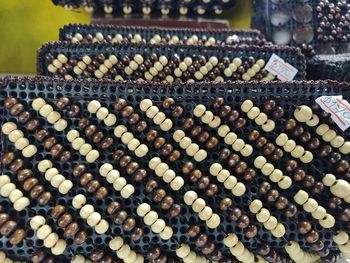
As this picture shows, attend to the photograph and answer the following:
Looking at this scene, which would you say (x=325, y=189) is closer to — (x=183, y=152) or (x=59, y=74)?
(x=183, y=152)

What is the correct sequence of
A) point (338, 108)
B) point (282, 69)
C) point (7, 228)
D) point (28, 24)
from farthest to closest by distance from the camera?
point (28, 24), point (282, 69), point (338, 108), point (7, 228)

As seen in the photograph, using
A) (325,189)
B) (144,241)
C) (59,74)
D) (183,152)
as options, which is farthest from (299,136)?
(59,74)

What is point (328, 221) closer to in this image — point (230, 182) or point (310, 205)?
→ point (310, 205)

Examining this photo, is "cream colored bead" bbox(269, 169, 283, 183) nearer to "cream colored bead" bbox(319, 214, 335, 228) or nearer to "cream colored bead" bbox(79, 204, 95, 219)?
"cream colored bead" bbox(319, 214, 335, 228)

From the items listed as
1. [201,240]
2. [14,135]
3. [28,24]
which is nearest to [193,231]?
[201,240]

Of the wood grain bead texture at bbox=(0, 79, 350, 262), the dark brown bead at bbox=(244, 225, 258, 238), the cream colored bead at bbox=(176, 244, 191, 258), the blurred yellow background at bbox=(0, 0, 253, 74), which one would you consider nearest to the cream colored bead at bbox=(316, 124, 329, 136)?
the wood grain bead texture at bbox=(0, 79, 350, 262)

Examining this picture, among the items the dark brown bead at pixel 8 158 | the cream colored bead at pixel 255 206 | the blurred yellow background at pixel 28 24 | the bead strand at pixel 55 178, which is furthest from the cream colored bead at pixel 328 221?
the blurred yellow background at pixel 28 24

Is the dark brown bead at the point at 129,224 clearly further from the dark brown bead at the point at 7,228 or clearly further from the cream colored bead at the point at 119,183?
the dark brown bead at the point at 7,228
